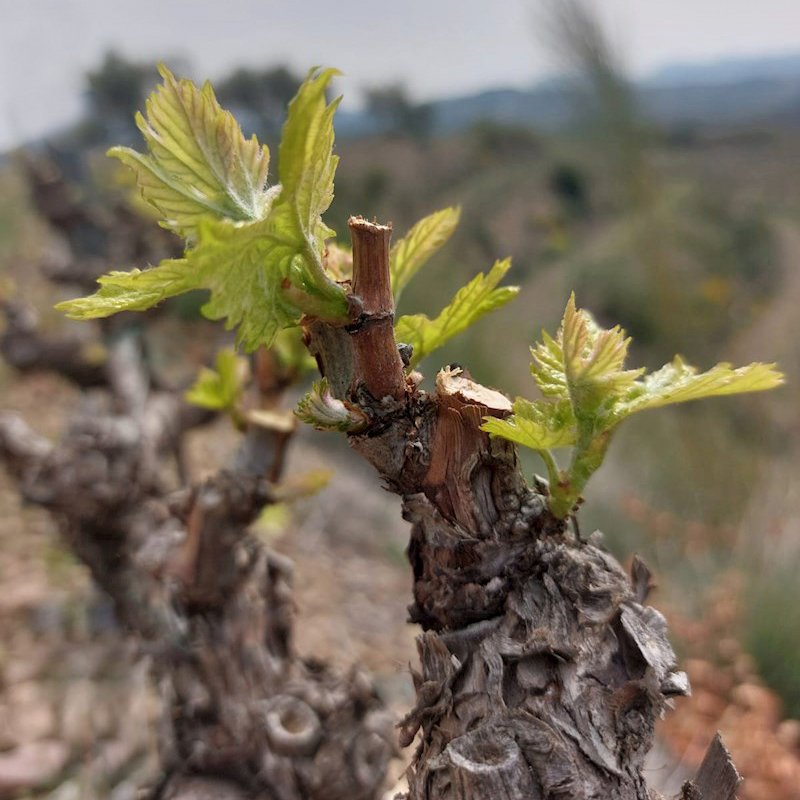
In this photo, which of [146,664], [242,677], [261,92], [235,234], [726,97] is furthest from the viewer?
[726,97]

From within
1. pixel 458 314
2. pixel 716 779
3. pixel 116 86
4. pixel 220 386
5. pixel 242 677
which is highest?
pixel 116 86

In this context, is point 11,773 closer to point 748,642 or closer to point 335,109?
point 335,109

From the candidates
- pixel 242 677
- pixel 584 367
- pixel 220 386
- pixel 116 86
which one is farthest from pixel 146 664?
pixel 116 86

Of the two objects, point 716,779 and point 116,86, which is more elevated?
point 116,86

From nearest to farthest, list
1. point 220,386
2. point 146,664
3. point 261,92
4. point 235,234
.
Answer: point 235,234 → point 220,386 → point 146,664 → point 261,92

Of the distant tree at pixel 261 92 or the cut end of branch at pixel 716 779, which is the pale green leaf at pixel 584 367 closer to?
the cut end of branch at pixel 716 779

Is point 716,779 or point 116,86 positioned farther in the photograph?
point 116,86

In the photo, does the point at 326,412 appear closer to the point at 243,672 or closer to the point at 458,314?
the point at 458,314

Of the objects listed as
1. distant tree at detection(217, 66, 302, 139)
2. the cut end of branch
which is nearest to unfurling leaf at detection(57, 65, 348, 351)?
the cut end of branch
